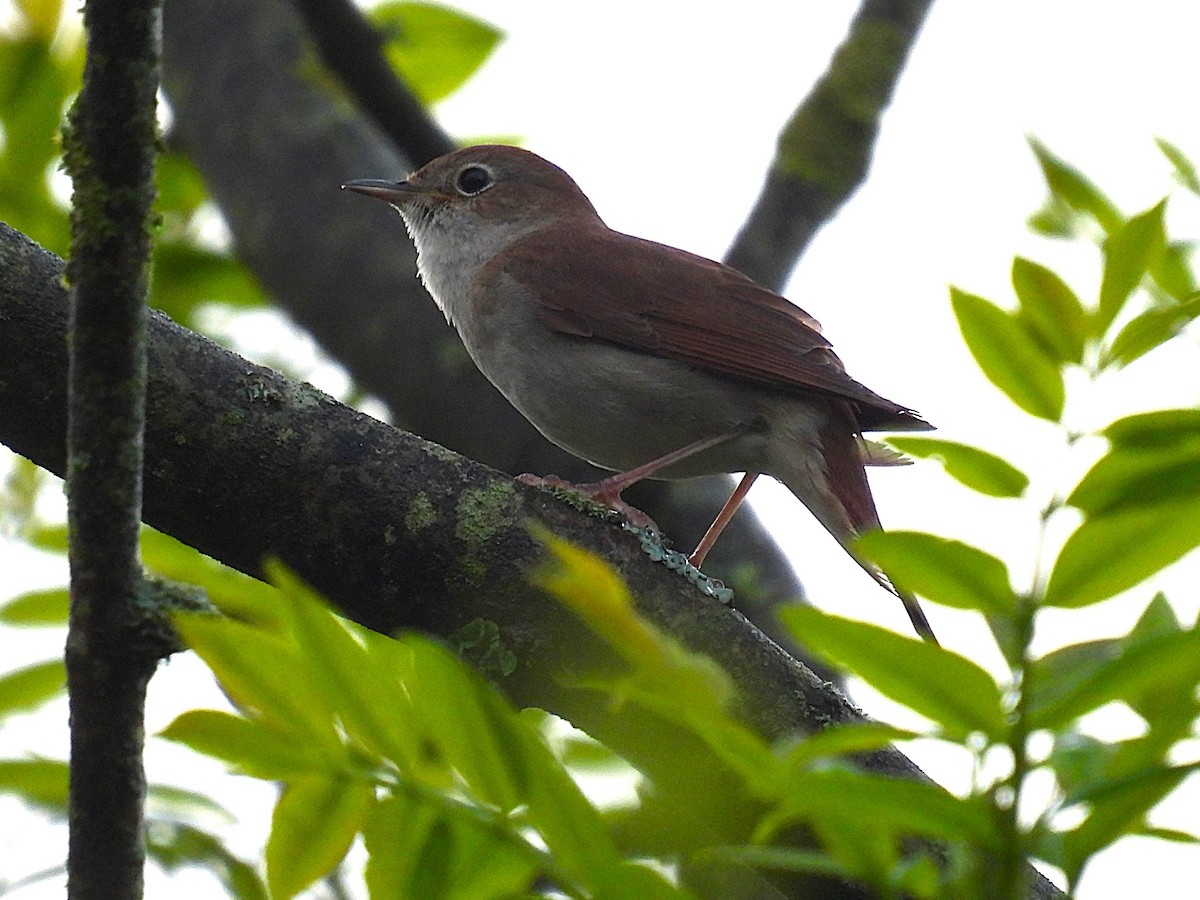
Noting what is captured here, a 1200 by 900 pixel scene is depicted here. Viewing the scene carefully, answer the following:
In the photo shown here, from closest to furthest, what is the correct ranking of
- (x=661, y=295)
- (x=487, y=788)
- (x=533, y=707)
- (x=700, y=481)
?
(x=487, y=788), (x=533, y=707), (x=661, y=295), (x=700, y=481)

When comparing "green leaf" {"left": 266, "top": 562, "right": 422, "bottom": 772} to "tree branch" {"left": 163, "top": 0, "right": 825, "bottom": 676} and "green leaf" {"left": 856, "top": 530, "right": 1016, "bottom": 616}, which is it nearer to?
"green leaf" {"left": 856, "top": 530, "right": 1016, "bottom": 616}

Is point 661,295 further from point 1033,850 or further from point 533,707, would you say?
point 1033,850

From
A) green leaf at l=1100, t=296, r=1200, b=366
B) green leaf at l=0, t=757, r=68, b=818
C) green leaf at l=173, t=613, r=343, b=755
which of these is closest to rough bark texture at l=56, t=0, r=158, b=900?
green leaf at l=0, t=757, r=68, b=818

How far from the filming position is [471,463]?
9.57 feet

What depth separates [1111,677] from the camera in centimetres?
139

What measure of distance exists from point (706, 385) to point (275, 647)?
335cm

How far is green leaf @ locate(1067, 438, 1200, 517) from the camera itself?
1.39 m

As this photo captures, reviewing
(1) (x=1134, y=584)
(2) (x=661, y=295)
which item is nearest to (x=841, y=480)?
(2) (x=661, y=295)

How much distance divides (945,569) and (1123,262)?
478 millimetres

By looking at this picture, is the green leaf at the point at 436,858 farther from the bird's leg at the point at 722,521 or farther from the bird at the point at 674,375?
the bird's leg at the point at 722,521

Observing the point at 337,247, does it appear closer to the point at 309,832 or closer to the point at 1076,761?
the point at 309,832

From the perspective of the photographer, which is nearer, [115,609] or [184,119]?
[115,609]

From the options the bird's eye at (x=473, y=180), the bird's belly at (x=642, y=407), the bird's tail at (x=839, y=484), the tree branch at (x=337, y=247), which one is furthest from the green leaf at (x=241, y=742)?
the bird's eye at (x=473, y=180)

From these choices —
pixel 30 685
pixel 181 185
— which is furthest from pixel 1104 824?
pixel 181 185
